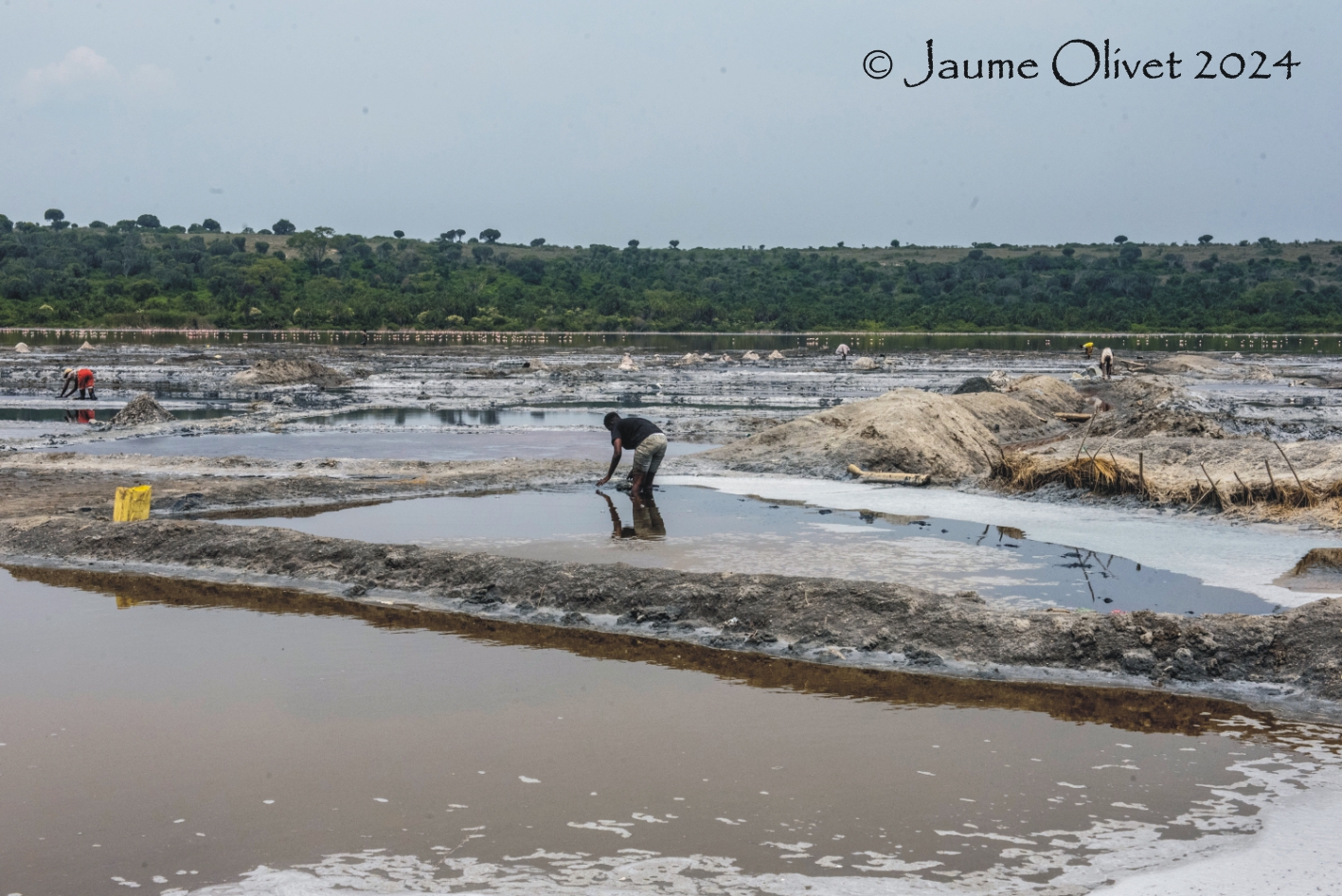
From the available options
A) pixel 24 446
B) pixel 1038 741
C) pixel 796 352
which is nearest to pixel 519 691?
pixel 1038 741

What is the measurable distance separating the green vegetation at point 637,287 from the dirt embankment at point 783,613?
302 feet

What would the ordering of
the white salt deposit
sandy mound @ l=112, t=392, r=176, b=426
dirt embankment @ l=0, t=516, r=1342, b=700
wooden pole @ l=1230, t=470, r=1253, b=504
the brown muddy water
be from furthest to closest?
1. sandy mound @ l=112, t=392, r=176, b=426
2. wooden pole @ l=1230, t=470, r=1253, b=504
3. the white salt deposit
4. dirt embankment @ l=0, t=516, r=1342, b=700
5. the brown muddy water

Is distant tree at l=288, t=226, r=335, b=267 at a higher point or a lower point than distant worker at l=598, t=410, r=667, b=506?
higher

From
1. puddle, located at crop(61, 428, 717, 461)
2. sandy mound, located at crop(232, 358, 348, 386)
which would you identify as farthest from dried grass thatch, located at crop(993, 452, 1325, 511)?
sandy mound, located at crop(232, 358, 348, 386)

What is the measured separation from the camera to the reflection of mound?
10680 millimetres

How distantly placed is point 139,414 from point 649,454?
50.0ft

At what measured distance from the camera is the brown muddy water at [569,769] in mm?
5480

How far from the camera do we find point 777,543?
504 inches

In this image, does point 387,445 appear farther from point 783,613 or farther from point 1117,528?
point 783,613

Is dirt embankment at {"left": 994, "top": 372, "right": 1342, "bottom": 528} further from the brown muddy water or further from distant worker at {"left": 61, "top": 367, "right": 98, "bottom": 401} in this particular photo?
distant worker at {"left": 61, "top": 367, "right": 98, "bottom": 401}

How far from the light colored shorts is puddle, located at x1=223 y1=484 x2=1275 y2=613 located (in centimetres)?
49

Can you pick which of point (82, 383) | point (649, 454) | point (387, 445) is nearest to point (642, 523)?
point (649, 454)

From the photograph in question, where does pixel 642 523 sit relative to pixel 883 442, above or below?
below

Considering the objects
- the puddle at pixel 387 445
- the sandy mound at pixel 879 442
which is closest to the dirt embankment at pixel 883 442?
the sandy mound at pixel 879 442
